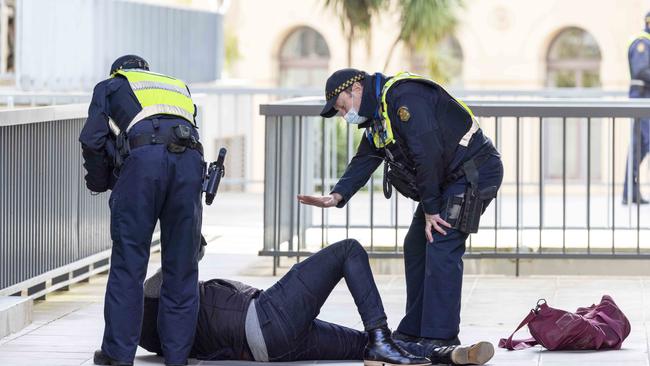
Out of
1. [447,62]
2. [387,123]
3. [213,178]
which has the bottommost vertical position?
[213,178]

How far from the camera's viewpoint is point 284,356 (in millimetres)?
7840

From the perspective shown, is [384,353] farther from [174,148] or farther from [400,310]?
[400,310]

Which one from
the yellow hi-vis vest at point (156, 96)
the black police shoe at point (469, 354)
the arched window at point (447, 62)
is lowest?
the black police shoe at point (469, 354)

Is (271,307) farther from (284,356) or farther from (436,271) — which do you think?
(436,271)

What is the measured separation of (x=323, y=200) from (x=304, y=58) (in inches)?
1337

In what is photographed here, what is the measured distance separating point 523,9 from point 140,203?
3264 cm

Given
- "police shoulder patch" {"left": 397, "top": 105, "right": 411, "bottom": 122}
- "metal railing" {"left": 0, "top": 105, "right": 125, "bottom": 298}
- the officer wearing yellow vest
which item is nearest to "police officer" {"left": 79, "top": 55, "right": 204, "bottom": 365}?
the officer wearing yellow vest

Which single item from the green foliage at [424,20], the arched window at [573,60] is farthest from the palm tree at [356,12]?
the arched window at [573,60]

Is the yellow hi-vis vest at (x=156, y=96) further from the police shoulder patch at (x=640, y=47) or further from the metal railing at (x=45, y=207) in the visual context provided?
the police shoulder patch at (x=640, y=47)

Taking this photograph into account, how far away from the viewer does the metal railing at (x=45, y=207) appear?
30.8ft

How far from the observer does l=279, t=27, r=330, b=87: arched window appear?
4172 centimetres

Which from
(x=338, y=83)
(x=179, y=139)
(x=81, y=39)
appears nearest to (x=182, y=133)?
(x=179, y=139)

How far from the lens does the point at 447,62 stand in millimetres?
39531

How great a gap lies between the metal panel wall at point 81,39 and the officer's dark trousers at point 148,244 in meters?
7.65
